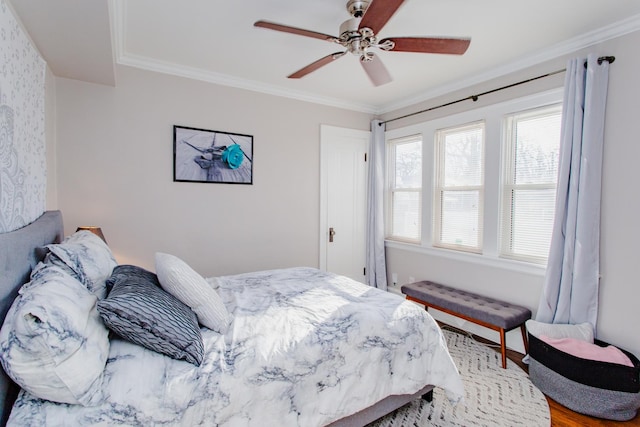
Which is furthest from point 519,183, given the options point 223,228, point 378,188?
point 223,228

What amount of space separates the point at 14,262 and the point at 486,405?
268cm

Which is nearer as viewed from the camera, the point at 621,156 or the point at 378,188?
the point at 621,156

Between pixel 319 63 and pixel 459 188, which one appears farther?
pixel 459 188

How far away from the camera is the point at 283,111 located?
375 cm

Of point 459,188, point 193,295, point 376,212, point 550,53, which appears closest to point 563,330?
point 459,188

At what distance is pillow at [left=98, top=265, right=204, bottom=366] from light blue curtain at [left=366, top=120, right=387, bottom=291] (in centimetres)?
308

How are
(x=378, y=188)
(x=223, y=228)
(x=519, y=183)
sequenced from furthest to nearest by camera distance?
(x=378, y=188), (x=223, y=228), (x=519, y=183)

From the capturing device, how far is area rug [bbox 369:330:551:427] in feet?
6.49

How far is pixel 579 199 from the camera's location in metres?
2.43

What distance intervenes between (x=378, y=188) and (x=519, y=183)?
1673mm

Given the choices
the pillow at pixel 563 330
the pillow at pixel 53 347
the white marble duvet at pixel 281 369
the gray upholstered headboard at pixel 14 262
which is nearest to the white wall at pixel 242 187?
the pillow at pixel 563 330

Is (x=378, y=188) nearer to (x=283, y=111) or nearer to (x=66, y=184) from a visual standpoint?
(x=283, y=111)

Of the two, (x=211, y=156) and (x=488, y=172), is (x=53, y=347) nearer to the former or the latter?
(x=211, y=156)

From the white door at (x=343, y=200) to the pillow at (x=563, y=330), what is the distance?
218 centimetres
